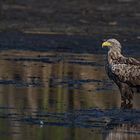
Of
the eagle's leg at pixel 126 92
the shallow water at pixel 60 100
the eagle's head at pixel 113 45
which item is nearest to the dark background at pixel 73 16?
the shallow water at pixel 60 100

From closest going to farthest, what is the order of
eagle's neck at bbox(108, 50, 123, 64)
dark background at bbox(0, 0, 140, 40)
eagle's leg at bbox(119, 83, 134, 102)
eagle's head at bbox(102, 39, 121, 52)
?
eagle's leg at bbox(119, 83, 134, 102)
eagle's neck at bbox(108, 50, 123, 64)
eagle's head at bbox(102, 39, 121, 52)
dark background at bbox(0, 0, 140, 40)

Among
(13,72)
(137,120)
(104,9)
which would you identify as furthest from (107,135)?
(104,9)

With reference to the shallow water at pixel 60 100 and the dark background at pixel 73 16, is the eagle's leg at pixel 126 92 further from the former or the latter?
the dark background at pixel 73 16

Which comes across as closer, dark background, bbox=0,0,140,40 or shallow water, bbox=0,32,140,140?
shallow water, bbox=0,32,140,140

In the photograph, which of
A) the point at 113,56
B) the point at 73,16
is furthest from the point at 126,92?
the point at 73,16

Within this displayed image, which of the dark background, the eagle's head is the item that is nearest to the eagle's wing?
the eagle's head

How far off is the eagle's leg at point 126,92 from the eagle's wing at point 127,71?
0.28ft

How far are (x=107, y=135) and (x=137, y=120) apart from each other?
138 centimetres

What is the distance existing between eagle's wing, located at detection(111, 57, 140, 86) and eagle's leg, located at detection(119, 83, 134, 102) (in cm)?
9

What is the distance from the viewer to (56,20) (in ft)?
103

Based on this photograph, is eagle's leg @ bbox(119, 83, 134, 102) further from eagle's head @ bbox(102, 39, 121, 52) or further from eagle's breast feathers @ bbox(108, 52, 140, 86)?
eagle's head @ bbox(102, 39, 121, 52)

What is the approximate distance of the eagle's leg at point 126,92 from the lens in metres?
15.3

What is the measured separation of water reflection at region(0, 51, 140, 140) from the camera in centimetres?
1218

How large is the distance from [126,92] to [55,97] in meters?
1.15
